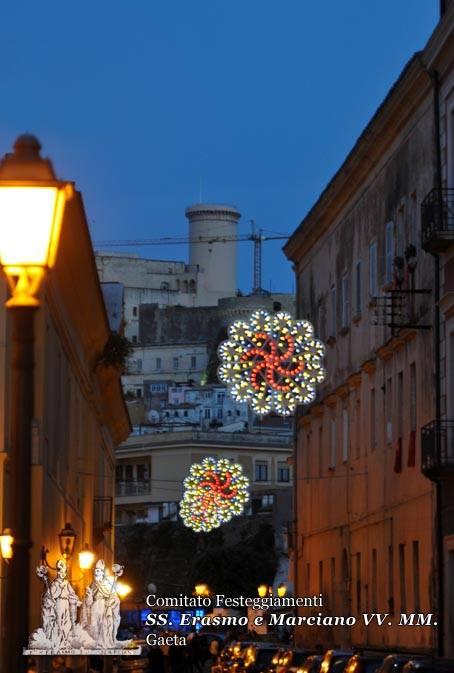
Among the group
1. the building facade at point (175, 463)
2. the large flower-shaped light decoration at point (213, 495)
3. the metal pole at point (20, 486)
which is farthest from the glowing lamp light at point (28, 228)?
the building facade at point (175, 463)

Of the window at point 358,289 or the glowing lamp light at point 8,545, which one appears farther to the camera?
the window at point 358,289

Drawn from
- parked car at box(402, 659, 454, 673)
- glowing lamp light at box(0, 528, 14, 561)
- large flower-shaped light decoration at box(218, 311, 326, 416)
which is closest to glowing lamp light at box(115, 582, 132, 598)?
large flower-shaped light decoration at box(218, 311, 326, 416)

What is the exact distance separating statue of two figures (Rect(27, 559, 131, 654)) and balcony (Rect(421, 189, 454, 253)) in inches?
482

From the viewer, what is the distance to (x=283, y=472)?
122 metres

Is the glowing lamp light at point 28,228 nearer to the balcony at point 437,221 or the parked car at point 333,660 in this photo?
the parked car at point 333,660

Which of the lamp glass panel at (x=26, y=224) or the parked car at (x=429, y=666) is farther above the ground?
the lamp glass panel at (x=26, y=224)

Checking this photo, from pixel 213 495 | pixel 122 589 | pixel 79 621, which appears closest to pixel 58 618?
pixel 79 621

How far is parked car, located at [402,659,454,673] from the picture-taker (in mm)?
20391

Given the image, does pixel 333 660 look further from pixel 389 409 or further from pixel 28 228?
pixel 28 228

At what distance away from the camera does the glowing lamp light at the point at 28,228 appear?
11.3 m

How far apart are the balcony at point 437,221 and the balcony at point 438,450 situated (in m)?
3.04

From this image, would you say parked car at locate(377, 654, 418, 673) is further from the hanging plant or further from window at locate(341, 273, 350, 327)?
the hanging plant

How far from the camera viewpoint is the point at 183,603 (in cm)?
8381

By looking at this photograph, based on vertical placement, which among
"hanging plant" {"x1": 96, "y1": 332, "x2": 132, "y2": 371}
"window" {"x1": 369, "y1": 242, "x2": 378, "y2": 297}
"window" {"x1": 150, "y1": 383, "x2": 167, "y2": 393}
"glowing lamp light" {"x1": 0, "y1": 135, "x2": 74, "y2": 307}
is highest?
"window" {"x1": 150, "y1": 383, "x2": 167, "y2": 393}
